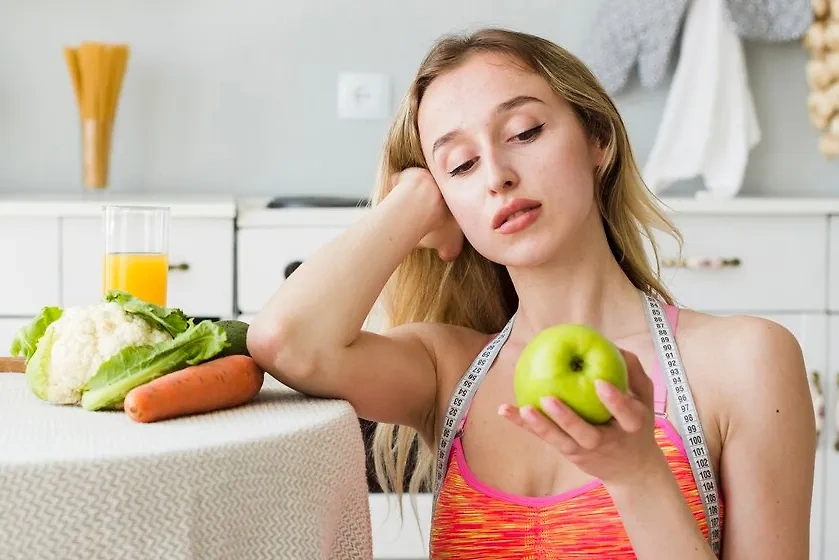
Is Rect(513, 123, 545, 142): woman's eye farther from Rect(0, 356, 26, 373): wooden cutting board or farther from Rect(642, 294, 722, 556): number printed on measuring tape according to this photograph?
Rect(0, 356, 26, 373): wooden cutting board

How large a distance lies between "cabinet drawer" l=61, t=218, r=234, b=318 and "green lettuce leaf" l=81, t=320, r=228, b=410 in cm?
141

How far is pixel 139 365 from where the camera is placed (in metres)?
0.93

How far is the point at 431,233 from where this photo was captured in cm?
132

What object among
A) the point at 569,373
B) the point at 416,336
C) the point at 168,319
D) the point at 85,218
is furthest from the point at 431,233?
the point at 85,218

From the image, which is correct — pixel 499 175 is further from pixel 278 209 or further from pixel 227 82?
pixel 227 82

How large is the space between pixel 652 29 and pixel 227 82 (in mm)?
1131

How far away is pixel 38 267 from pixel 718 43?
1766mm

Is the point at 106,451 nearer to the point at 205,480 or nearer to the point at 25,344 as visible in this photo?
the point at 205,480

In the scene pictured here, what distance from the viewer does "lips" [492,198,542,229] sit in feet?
3.78

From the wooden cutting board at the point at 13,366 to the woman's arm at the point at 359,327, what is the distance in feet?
1.01

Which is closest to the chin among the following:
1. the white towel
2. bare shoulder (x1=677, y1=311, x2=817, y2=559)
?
bare shoulder (x1=677, y1=311, x2=817, y2=559)

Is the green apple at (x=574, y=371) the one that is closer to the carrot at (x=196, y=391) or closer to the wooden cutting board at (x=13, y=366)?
the carrot at (x=196, y=391)

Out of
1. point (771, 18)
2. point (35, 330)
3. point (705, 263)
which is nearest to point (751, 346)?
point (35, 330)

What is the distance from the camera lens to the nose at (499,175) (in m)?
1.15
